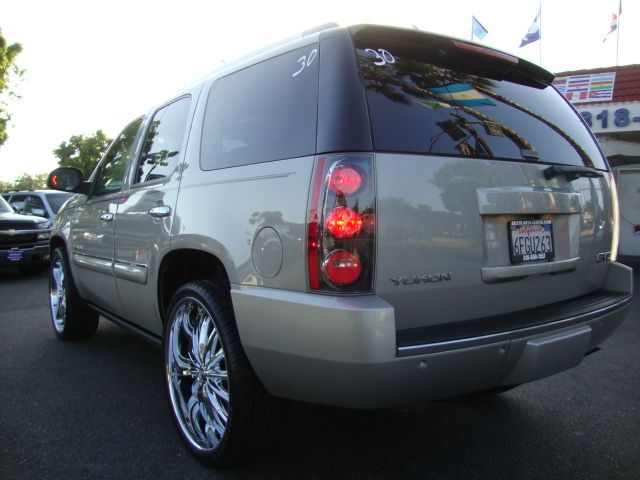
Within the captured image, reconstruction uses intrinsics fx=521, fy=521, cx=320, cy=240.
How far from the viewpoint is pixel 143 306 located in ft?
10.2

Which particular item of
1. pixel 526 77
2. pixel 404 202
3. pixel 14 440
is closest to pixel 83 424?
pixel 14 440

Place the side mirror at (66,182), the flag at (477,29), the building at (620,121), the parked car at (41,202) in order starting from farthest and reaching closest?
the flag at (477,29), the parked car at (41,202), the building at (620,121), the side mirror at (66,182)

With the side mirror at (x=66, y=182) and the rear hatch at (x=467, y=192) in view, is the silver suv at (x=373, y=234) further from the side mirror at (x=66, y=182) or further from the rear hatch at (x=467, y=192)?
the side mirror at (x=66, y=182)

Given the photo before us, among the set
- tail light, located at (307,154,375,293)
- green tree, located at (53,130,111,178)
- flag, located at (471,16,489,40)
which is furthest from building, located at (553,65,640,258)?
green tree, located at (53,130,111,178)

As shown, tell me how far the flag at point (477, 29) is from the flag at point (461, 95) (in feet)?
42.6

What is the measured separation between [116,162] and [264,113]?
1988 mm

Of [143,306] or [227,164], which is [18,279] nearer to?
[143,306]

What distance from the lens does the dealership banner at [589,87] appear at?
11.2 meters

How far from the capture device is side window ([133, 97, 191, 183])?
2986 millimetres

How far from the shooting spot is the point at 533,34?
14.2 m

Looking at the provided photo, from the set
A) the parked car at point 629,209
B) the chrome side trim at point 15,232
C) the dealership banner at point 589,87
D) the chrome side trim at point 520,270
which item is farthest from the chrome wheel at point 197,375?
the dealership banner at point 589,87

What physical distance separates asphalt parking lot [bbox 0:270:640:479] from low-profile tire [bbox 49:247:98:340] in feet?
1.76

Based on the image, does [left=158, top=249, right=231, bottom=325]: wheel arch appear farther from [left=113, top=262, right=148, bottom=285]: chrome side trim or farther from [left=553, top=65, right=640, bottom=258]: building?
[left=553, top=65, right=640, bottom=258]: building

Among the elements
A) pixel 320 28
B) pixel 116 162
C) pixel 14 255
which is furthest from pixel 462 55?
pixel 14 255
